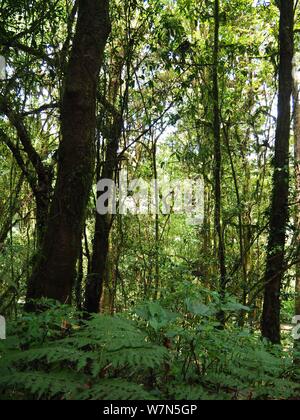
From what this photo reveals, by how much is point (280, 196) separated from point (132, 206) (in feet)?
10.4

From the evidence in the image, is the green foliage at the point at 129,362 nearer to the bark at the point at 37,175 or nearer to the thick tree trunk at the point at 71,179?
the thick tree trunk at the point at 71,179

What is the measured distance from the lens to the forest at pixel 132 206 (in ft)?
5.84

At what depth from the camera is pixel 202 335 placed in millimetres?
1997

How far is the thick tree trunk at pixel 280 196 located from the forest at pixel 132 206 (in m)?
0.01

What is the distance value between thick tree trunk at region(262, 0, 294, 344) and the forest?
1 centimetres

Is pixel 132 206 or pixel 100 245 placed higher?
pixel 132 206

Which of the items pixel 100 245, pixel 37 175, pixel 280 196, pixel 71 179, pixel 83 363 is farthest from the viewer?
pixel 37 175

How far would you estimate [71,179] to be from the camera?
2945 mm

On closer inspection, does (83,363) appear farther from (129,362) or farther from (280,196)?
(280,196)

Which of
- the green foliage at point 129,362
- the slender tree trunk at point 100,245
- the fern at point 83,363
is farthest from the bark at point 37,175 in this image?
the fern at point 83,363

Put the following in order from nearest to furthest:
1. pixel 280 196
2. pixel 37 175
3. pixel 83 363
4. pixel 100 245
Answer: pixel 83 363 < pixel 100 245 < pixel 280 196 < pixel 37 175

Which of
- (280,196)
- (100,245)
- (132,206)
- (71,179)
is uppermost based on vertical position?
(132,206)

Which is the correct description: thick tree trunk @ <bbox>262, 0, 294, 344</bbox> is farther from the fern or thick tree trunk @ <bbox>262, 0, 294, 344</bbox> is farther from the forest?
the fern

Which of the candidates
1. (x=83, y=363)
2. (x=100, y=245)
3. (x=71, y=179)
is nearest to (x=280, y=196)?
(x=100, y=245)
